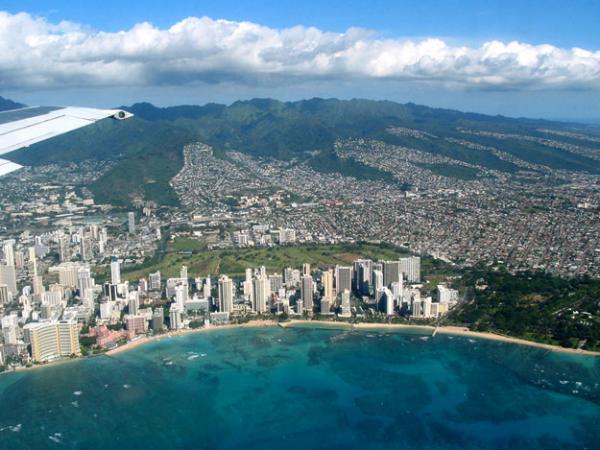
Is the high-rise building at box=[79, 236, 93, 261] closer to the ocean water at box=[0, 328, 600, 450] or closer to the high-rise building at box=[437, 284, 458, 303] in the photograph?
the ocean water at box=[0, 328, 600, 450]

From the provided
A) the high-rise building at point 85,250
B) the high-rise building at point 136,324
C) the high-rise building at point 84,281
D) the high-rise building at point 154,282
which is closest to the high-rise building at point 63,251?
the high-rise building at point 85,250

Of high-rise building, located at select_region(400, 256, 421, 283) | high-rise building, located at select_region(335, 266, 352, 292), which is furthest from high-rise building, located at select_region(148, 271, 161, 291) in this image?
high-rise building, located at select_region(400, 256, 421, 283)

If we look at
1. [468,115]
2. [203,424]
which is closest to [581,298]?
[203,424]

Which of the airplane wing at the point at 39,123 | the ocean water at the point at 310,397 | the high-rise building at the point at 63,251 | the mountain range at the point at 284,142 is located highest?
the airplane wing at the point at 39,123

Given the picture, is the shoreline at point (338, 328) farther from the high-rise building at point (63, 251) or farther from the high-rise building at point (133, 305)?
the high-rise building at point (63, 251)

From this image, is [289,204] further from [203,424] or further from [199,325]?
[203,424]

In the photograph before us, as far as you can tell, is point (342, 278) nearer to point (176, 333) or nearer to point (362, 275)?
point (362, 275)
